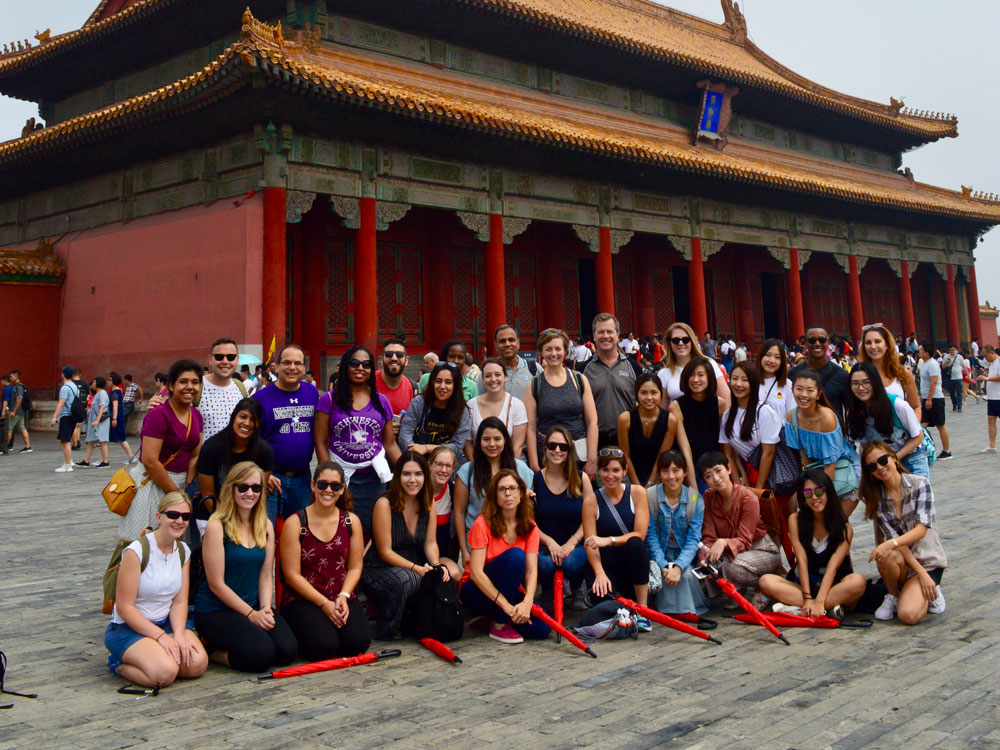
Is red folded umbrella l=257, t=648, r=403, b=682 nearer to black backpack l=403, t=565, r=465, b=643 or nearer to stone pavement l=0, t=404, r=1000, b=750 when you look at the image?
stone pavement l=0, t=404, r=1000, b=750

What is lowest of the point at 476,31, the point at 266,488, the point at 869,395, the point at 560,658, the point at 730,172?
the point at 560,658

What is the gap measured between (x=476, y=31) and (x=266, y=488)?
15396 millimetres

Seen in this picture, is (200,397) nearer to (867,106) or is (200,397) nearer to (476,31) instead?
(476,31)

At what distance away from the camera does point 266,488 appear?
4754mm

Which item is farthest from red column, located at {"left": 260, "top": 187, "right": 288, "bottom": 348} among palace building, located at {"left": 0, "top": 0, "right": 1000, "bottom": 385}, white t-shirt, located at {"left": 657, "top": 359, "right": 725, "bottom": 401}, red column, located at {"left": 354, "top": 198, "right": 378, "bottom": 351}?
white t-shirt, located at {"left": 657, "top": 359, "right": 725, "bottom": 401}

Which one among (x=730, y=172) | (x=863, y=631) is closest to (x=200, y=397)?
(x=863, y=631)

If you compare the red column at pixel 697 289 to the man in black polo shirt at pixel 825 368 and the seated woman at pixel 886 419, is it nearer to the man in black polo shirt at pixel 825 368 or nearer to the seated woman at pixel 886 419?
the man in black polo shirt at pixel 825 368

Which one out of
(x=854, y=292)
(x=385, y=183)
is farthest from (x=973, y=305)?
(x=385, y=183)

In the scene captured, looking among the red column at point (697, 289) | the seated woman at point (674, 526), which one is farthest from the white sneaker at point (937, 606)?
the red column at point (697, 289)

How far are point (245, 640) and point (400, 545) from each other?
1.13 metres

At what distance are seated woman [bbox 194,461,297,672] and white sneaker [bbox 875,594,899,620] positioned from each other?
3479 mm

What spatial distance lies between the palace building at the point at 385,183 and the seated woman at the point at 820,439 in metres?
9.80

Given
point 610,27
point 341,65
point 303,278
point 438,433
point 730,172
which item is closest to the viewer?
point 438,433

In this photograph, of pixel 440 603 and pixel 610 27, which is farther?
pixel 610 27
